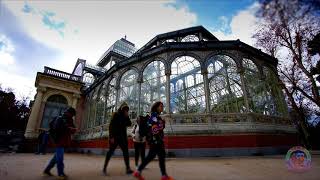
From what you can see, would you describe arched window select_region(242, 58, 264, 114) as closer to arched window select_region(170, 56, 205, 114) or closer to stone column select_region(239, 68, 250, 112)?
stone column select_region(239, 68, 250, 112)

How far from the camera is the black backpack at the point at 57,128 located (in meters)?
4.01

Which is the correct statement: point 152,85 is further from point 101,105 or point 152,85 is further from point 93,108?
point 93,108

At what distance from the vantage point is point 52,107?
63.4 ft

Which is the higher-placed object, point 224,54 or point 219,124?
point 224,54

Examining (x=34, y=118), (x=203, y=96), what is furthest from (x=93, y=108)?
(x=203, y=96)

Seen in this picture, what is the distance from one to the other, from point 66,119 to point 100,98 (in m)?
12.8

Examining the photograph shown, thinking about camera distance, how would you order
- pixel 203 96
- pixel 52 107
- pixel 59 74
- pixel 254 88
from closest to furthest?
pixel 254 88 < pixel 203 96 < pixel 52 107 < pixel 59 74

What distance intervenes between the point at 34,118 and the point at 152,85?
1316cm

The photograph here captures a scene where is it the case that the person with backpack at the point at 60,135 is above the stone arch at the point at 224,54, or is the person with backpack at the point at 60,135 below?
below

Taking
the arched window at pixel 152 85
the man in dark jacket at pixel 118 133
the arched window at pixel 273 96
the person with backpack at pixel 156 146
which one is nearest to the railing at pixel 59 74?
the arched window at pixel 152 85

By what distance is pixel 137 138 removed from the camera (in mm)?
5520

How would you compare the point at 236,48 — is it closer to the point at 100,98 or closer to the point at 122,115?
the point at 122,115

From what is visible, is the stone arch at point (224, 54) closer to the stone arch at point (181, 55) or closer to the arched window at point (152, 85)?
the stone arch at point (181, 55)

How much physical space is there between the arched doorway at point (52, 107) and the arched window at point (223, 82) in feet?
52.6
